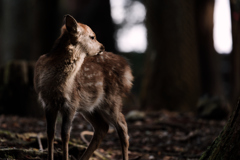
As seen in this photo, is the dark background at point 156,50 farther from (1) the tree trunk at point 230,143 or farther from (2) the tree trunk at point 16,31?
(1) the tree trunk at point 230,143

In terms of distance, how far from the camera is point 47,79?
3957mm

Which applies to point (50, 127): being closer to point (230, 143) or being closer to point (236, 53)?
point (230, 143)

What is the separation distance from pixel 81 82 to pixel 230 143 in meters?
1.96

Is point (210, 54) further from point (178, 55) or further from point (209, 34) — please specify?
point (178, 55)

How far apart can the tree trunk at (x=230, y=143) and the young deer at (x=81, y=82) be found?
4.83ft

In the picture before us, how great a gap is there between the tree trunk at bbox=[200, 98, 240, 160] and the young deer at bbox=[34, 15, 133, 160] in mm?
1473

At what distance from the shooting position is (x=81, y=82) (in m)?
4.38

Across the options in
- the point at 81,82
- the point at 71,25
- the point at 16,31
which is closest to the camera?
the point at 71,25

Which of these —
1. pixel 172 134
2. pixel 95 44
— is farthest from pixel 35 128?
pixel 95 44

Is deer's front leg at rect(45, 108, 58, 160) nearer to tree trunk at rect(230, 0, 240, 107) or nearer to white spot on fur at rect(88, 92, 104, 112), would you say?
white spot on fur at rect(88, 92, 104, 112)

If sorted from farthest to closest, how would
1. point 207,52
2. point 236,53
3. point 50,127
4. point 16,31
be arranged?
1. point 16,31
2. point 207,52
3. point 236,53
4. point 50,127

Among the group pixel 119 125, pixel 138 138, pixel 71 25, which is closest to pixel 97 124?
pixel 119 125

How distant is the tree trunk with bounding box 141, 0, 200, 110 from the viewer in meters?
10.5

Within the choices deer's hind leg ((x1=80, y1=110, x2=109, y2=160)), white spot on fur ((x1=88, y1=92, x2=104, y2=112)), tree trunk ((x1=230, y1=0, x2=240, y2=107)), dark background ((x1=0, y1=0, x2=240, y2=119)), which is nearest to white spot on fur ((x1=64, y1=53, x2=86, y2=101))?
white spot on fur ((x1=88, y1=92, x2=104, y2=112))
